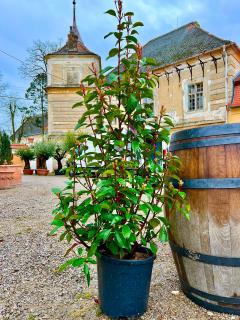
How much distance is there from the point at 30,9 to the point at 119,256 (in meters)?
11.0

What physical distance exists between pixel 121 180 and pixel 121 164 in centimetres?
10

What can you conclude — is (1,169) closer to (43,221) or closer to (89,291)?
(43,221)

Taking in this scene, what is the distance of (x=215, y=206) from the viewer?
150 centimetres

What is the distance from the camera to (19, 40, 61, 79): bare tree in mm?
19953

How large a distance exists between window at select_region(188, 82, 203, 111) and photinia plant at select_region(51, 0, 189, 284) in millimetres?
12291

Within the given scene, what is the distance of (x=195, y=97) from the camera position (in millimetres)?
13312

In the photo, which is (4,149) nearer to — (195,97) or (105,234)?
(105,234)

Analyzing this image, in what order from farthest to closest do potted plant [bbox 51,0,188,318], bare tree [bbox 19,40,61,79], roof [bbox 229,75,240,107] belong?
1. bare tree [bbox 19,40,61,79]
2. roof [bbox 229,75,240,107]
3. potted plant [bbox 51,0,188,318]

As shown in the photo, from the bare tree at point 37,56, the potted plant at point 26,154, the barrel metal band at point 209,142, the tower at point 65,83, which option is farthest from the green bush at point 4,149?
the bare tree at point 37,56

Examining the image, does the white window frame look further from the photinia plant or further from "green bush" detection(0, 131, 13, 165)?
the photinia plant

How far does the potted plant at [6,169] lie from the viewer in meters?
7.49

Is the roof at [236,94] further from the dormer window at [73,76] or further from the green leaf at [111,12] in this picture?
the green leaf at [111,12]

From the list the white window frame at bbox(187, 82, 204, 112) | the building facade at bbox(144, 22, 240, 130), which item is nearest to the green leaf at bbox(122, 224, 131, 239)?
the building facade at bbox(144, 22, 240, 130)

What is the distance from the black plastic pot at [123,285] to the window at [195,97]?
12493mm
